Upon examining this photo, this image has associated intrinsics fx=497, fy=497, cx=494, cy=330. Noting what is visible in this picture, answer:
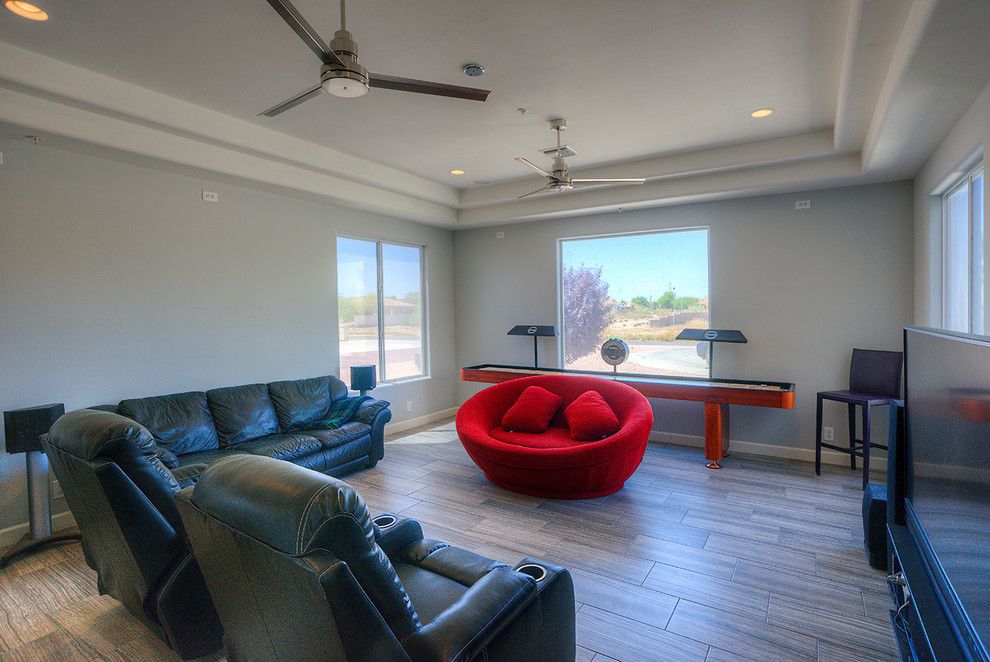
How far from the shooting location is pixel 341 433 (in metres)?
4.46

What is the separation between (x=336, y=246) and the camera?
5.55 m

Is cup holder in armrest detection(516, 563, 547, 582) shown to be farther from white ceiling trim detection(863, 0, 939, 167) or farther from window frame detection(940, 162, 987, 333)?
window frame detection(940, 162, 987, 333)

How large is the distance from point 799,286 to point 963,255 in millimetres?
1473

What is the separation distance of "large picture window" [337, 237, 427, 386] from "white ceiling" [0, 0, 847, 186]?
1.80m

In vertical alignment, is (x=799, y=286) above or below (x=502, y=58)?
below

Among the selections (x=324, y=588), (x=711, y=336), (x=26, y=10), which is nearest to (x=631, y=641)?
(x=324, y=588)

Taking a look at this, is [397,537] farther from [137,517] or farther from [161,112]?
[161,112]

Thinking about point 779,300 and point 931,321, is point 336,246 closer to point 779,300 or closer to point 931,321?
point 779,300

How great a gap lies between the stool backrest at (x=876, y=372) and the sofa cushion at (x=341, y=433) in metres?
4.57

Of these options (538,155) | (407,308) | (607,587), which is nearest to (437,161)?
(538,155)

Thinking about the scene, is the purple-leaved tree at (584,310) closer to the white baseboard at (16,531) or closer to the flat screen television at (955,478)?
the flat screen television at (955,478)

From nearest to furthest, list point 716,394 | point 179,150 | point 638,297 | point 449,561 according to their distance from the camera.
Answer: point 449,561
point 179,150
point 716,394
point 638,297

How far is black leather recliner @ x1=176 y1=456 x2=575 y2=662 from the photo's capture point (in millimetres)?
1080

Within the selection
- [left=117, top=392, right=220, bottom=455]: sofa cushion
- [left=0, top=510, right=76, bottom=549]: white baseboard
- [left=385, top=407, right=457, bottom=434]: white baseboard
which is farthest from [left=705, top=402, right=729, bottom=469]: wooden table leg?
[left=0, top=510, right=76, bottom=549]: white baseboard
